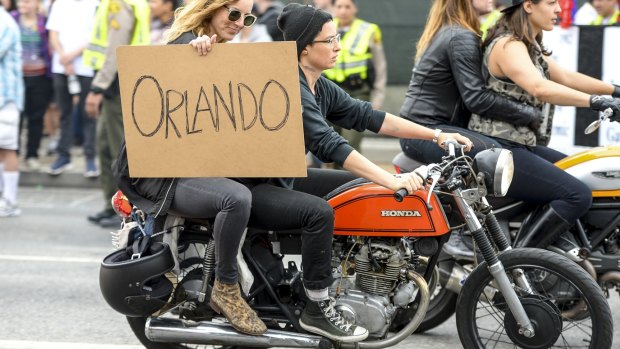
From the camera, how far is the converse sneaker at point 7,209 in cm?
993

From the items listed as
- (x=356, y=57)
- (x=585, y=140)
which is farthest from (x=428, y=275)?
(x=356, y=57)

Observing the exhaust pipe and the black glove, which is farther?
the black glove

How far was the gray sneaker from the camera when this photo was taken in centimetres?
577

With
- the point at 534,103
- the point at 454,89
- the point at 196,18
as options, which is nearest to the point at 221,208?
the point at 196,18

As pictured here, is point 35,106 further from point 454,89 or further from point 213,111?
point 213,111

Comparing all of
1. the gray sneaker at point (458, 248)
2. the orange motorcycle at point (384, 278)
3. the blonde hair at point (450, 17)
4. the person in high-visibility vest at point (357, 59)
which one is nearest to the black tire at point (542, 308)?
the orange motorcycle at point (384, 278)

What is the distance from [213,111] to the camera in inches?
186

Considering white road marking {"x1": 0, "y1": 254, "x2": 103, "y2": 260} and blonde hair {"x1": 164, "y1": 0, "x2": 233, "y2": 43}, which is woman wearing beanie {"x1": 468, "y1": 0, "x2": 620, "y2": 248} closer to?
blonde hair {"x1": 164, "y1": 0, "x2": 233, "y2": 43}

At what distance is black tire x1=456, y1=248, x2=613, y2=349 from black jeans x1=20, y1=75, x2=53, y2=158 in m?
7.93

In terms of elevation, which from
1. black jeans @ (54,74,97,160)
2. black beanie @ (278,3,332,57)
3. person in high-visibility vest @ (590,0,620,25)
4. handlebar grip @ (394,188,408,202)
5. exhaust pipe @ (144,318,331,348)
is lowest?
black jeans @ (54,74,97,160)

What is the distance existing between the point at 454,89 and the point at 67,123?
680cm

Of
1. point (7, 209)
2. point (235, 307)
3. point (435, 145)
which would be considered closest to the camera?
point (235, 307)

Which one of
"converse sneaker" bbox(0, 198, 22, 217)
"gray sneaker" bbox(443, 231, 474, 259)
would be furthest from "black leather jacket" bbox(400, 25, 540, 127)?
"converse sneaker" bbox(0, 198, 22, 217)

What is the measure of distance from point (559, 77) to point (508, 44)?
0.60 metres
